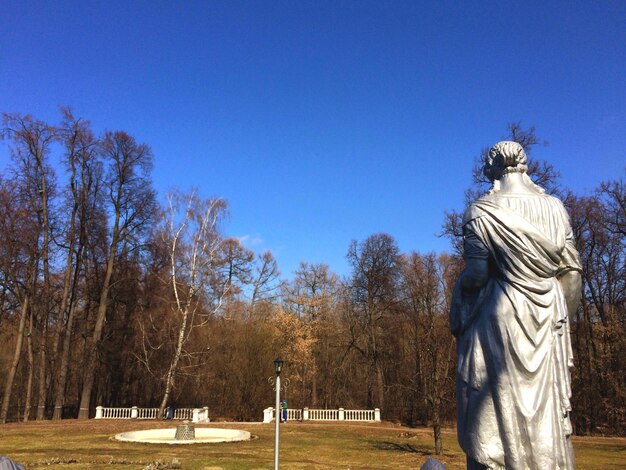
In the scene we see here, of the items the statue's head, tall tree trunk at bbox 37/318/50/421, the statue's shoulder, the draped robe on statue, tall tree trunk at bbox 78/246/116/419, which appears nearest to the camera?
the draped robe on statue

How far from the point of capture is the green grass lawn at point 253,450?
13.9 meters

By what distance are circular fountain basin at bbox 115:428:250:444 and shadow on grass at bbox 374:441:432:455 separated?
5440mm

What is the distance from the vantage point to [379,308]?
121 feet

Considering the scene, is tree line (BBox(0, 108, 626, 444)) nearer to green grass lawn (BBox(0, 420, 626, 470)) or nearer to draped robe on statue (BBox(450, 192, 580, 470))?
green grass lawn (BBox(0, 420, 626, 470))

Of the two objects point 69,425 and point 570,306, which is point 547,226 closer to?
point 570,306

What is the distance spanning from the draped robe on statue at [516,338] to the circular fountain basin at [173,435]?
57.6ft

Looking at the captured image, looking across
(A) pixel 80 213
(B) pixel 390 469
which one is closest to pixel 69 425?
(A) pixel 80 213

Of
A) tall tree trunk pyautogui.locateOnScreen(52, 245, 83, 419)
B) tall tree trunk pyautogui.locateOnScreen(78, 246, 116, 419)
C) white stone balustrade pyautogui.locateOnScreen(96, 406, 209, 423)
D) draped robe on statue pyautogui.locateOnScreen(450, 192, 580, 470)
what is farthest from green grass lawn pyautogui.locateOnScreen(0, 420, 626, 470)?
draped robe on statue pyautogui.locateOnScreen(450, 192, 580, 470)

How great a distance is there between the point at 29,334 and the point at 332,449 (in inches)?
780

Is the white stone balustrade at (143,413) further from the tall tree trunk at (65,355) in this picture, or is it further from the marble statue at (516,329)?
the marble statue at (516,329)

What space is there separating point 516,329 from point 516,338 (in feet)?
0.19

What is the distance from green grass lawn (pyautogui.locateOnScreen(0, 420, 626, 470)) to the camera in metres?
13.9

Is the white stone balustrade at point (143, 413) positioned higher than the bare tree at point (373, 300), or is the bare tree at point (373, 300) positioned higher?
the bare tree at point (373, 300)

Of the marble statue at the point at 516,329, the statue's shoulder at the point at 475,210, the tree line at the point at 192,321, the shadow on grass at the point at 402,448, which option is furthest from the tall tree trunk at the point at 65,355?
the statue's shoulder at the point at 475,210
